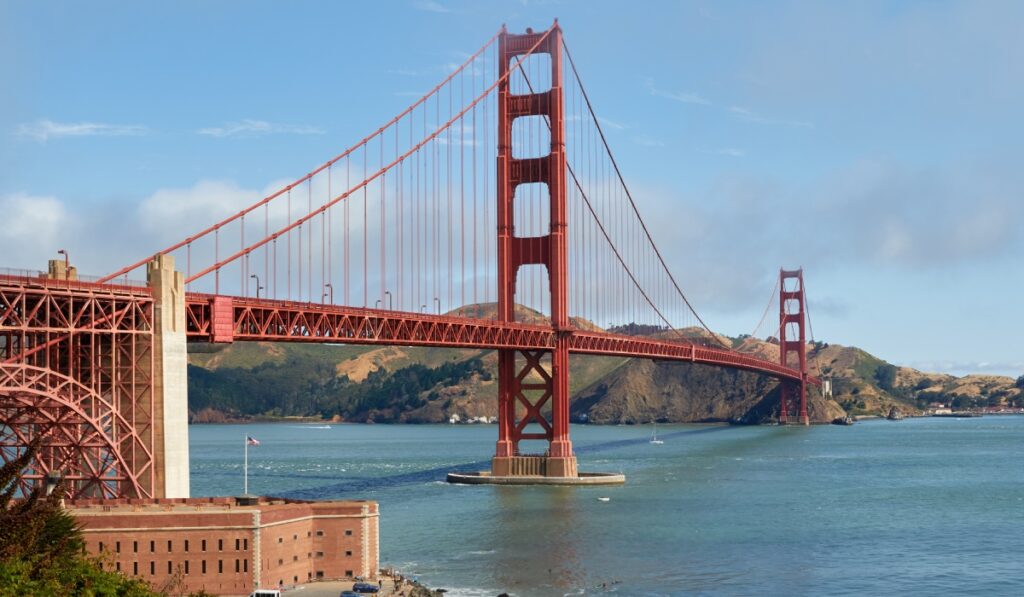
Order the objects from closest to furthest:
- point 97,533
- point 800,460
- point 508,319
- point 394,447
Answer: point 97,533, point 508,319, point 800,460, point 394,447

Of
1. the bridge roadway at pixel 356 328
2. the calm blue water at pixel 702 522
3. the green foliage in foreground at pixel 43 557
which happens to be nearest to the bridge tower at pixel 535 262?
the bridge roadway at pixel 356 328

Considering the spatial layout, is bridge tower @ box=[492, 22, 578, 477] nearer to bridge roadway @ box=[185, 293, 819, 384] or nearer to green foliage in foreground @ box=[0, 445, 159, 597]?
bridge roadway @ box=[185, 293, 819, 384]

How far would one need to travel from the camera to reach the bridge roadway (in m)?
65.7

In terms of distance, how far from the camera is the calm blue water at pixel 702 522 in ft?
194

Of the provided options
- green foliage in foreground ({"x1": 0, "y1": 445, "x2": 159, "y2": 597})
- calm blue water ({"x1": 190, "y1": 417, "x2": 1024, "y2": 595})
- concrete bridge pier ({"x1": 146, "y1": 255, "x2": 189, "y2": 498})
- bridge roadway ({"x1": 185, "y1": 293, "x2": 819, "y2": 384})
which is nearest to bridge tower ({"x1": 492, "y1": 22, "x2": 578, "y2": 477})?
bridge roadway ({"x1": 185, "y1": 293, "x2": 819, "y2": 384})

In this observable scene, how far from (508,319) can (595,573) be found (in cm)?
4517

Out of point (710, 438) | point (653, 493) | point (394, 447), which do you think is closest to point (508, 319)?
point (653, 493)

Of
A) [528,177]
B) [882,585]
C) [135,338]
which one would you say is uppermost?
[528,177]

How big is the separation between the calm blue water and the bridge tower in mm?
6075

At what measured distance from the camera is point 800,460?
134 m

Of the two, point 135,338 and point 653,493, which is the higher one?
point 135,338

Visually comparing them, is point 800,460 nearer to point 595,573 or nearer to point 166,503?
point 595,573

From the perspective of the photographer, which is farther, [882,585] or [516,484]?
[516,484]

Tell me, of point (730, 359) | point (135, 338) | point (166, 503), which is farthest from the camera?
point (730, 359)
